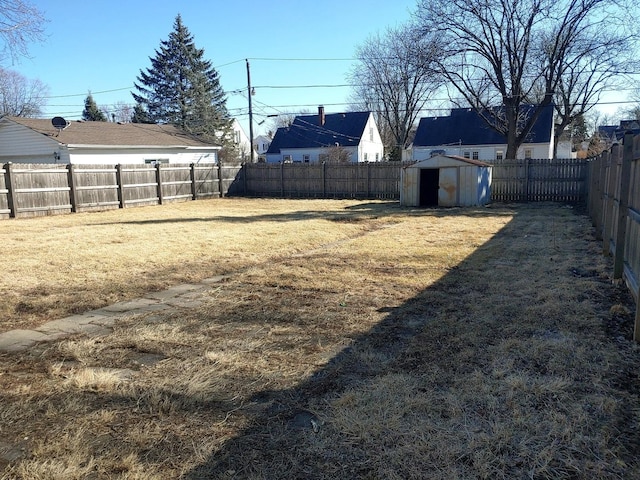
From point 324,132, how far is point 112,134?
21.7 meters

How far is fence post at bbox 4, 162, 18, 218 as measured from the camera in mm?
14450

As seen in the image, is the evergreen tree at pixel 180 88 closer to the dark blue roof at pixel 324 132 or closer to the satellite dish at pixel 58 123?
the dark blue roof at pixel 324 132

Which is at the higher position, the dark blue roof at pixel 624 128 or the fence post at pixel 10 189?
the dark blue roof at pixel 624 128

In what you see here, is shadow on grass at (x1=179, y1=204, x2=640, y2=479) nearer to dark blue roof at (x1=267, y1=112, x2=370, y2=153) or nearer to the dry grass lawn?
the dry grass lawn

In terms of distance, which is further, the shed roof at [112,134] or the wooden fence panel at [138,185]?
the shed roof at [112,134]

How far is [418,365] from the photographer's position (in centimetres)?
341

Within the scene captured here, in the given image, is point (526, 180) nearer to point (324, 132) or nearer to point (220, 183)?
point (220, 183)

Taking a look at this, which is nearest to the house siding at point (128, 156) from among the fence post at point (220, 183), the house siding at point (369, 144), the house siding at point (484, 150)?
the fence post at point (220, 183)

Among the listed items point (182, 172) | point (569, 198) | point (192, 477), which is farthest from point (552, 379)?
point (182, 172)

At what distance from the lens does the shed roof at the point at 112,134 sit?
22062mm

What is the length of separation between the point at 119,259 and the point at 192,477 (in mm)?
6032

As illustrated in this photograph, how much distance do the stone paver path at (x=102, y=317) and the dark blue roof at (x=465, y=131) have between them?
1307 inches

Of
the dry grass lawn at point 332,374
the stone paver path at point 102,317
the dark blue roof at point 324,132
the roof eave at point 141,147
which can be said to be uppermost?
the dark blue roof at point 324,132

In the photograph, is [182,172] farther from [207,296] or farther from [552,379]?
[552,379]
